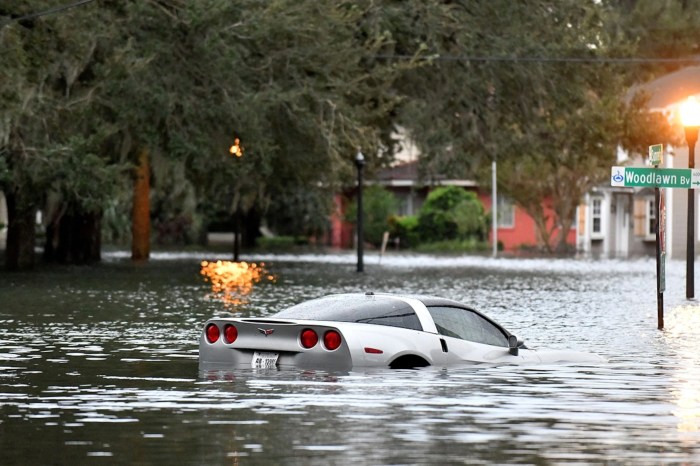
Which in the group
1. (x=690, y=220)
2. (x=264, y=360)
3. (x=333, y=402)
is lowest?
(x=333, y=402)

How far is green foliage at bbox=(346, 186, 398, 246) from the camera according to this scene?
99.1 meters

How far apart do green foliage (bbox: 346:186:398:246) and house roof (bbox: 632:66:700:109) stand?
1850cm

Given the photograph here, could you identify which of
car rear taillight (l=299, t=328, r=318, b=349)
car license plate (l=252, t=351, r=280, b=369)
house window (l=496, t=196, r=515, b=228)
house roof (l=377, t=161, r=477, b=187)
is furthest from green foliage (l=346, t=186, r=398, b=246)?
car rear taillight (l=299, t=328, r=318, b=349)

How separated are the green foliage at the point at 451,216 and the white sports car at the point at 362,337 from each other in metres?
78.6

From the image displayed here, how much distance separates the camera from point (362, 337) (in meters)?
17.2

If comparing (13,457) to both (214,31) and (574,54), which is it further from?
(574,54)

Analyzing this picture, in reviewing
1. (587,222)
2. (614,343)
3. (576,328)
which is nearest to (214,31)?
(576,328)

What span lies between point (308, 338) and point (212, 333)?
4.41ft

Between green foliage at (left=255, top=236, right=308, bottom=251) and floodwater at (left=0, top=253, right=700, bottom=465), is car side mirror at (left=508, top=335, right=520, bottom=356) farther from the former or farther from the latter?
green foliage at (left=255, top=236, right=308, bottom=251)

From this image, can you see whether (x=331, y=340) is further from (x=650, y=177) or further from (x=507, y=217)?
(x=507, y=217)

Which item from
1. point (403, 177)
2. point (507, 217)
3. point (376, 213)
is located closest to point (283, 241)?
point (376, 213)

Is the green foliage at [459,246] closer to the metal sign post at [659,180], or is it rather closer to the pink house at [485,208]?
the pink house at [485,208]

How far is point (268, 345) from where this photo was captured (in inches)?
687

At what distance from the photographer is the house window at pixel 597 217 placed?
101 m
